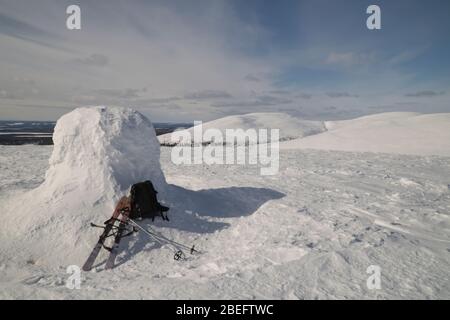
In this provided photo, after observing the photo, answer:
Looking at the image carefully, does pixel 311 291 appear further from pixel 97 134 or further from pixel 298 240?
pixel 97 134

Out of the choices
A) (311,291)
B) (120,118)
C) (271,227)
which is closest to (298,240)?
(271,227)

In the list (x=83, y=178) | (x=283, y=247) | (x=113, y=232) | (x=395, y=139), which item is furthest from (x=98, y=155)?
(x=395, y=139)

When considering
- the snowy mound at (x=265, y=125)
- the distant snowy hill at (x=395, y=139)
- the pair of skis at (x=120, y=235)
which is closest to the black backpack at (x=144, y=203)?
the pair of skis at (x=120, y=235)

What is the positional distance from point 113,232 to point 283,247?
3.72m

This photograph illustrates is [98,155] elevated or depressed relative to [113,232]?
elevated

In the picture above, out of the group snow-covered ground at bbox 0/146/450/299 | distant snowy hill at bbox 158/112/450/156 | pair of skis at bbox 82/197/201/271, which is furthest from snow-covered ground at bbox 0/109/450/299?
distant snowy hill at bbox 158/112/450/156

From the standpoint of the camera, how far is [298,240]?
6.63m

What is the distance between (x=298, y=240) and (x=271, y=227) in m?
1.02

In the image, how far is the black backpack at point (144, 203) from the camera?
295 inches

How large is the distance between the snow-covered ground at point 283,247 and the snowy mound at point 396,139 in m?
11.4

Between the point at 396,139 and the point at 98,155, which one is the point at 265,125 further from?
the point at 98,155

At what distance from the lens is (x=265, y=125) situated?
4781 cm

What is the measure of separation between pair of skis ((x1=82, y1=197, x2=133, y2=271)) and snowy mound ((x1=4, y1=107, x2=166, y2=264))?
29cm

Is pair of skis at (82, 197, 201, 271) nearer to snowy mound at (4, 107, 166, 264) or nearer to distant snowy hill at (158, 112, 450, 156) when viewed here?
snowy mound at (4, 107, 166, 264)
